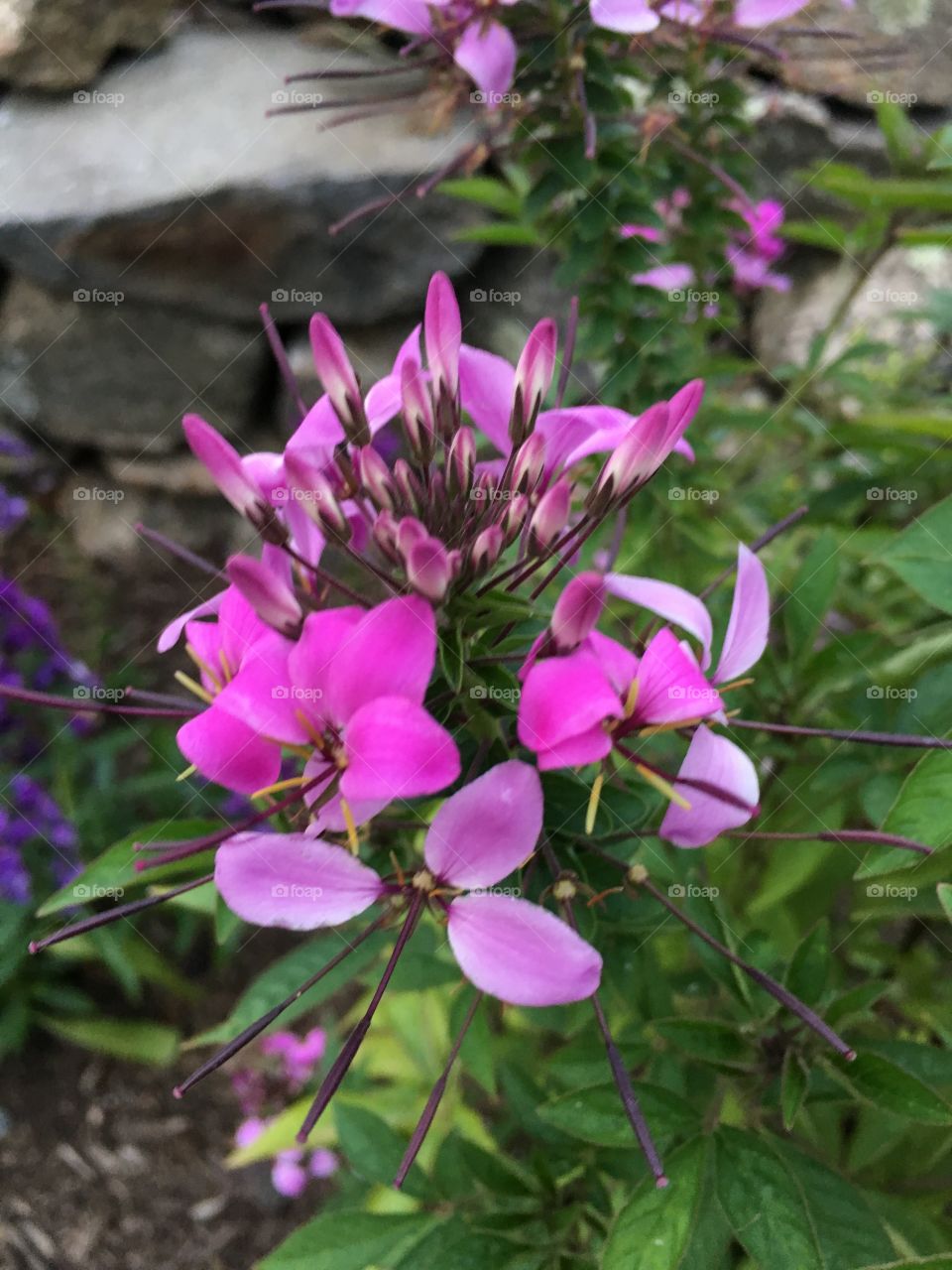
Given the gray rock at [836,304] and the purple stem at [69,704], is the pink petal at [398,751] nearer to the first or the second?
the purple stem at [69,704]

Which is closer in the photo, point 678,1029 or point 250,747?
point 250,747

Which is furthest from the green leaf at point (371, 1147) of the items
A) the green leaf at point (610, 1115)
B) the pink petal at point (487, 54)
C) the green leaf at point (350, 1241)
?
the pink petal at point (487, 54)

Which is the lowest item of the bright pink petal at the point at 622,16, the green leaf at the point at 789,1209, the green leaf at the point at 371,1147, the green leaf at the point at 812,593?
the green leaf at the point at 371,1147

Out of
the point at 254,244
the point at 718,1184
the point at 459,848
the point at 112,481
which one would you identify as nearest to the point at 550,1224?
the point at 718,1184

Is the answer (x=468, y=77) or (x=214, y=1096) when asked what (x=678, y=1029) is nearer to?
(x=468, y=77)

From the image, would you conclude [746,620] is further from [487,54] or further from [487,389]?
[487,54]

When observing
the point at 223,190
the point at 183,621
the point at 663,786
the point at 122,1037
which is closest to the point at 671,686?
the point at 663,786
